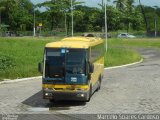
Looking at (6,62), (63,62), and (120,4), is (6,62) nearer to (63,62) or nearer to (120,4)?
(63,62)

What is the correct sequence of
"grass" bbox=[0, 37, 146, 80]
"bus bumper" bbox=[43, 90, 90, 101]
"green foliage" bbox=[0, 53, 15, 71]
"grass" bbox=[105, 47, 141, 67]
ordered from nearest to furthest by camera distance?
"bus bumper" bbox=[43, 90, 90, 101]
"grass" bbox=[0, 37, 146, 80]
"green foliage" bbox=[0, 53, 15, 71]
"grass" bbox=[105, 47, 141, 67]

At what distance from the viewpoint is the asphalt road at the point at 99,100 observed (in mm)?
17391

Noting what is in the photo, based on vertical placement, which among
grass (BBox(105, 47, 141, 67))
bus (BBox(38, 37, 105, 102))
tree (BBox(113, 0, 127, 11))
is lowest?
grass (BBox(105, 47, 141, 67))

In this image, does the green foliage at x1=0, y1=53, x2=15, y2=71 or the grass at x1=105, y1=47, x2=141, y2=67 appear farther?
the grass at x1=105, y1=47, x2=141, y2=67

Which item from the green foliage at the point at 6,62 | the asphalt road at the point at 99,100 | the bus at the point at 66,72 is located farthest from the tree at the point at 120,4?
the bus at the point at 66,72

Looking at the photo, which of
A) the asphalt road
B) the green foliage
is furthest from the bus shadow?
the green foliage

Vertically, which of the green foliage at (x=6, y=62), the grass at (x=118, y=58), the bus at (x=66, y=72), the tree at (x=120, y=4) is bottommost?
the grass at (x=118, y=58)

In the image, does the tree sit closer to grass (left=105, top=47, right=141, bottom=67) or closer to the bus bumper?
grass (left=105, top=47, right=141, bottom=67)

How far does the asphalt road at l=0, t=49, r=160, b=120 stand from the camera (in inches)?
685

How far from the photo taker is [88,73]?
18.5 metres

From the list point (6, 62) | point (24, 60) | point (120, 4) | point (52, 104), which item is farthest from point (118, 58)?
point (120, 4)

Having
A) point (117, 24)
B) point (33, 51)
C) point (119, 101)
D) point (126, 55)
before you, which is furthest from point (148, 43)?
point (119, 101)

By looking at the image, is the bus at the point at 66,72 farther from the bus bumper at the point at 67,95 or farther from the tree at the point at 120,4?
the tree at the point at 120,4

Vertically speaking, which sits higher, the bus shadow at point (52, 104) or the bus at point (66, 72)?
the bus at point (66, 72)
